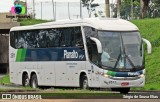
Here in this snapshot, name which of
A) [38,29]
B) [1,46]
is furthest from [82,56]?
[1,46]

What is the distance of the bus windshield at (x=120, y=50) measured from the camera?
86.3ft

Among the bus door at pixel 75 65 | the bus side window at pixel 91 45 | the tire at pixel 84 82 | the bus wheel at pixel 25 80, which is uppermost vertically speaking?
the bus side window at pixel 91 45

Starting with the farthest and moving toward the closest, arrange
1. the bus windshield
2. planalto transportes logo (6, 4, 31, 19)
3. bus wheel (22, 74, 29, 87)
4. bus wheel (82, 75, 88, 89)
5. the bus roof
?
planalto transportes logo (6, 4, 31, 19), bus wheel (22, 74, 29, 87), bus wheel (82, 75, 88, 89), the bus roof, the bus windshield

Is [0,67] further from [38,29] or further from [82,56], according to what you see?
[82,56]

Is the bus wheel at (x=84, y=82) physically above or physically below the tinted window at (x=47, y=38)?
below

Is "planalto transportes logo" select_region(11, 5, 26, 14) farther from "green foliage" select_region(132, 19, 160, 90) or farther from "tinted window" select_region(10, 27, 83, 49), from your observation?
"tinted window" select_region(10, 27, 83, 49)

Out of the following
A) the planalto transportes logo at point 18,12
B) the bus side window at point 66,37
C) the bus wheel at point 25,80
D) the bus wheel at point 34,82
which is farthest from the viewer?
the planalto transportes logo at point 18,12

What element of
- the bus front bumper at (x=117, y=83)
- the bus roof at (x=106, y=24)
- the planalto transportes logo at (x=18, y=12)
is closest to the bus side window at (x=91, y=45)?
the bus roof at (x=106, y=24)

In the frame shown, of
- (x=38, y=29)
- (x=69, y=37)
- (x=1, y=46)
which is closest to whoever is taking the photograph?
(x=69, y=37)

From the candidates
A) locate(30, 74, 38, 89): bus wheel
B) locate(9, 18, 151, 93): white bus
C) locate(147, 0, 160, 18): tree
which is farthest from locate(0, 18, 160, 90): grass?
locate(147, 0, 160, 18): tree

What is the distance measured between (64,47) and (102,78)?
3.95 meters

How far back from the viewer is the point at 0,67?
72.2 m

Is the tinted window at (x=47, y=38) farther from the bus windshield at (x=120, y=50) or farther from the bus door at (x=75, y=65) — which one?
the bus windshield at (x=120, y=50)

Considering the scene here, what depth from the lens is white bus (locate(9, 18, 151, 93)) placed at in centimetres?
2631
